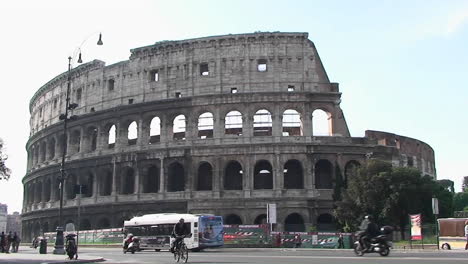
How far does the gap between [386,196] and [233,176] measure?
14.1 meters

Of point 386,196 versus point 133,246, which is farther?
point 386,196

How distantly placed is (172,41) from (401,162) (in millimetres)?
24372

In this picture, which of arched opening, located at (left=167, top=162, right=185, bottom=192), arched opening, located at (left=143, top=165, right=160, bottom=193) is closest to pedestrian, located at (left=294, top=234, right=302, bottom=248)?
arched opening, located at (left=167, top=162, right=185, bottom=192)

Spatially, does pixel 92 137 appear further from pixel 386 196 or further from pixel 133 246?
pixel 386 196

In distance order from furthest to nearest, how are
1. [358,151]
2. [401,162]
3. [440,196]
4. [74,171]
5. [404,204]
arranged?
[74,171] < [401,162] < [358,151] < [440,196] < [404,204]

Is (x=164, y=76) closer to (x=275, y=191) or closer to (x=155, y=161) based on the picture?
(x=155, y=161)

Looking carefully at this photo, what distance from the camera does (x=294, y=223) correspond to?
44750 millimetres

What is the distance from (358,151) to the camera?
149ft

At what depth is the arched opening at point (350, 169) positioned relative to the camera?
40.8m

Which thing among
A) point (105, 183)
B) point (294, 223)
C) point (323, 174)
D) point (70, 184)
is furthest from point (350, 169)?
point (70, 184)

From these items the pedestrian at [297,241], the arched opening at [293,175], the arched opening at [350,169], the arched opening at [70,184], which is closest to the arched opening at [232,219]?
the arched opening at [293,175]

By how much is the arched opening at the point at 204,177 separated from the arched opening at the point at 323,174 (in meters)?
9.44

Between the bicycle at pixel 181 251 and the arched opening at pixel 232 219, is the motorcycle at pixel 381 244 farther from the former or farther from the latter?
the arched opening at pixel 232 219

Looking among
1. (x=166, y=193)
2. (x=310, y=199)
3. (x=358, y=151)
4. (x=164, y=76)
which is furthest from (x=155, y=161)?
(x=358, y=151)
